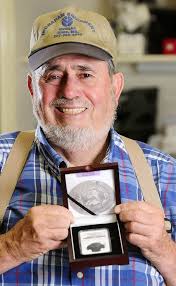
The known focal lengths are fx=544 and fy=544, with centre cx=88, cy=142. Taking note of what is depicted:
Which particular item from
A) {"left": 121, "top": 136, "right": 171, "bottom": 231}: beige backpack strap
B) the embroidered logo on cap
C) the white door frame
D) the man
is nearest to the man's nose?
the man

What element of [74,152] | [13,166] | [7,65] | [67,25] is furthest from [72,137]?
[7,65]

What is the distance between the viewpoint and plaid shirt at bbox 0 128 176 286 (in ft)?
4.06

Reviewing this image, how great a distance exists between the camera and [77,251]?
1124mm

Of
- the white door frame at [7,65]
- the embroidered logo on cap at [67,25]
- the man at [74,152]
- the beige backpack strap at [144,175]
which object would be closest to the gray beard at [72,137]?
the man at [74,152]

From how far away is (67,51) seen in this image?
130 cm

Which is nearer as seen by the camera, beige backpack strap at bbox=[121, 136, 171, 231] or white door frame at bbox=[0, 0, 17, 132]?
beige backpack strap at bbox=[121, 136, 171, 231]

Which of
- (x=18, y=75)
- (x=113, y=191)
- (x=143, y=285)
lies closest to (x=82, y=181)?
(x=113, y=191)

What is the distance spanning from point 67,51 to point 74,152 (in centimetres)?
26

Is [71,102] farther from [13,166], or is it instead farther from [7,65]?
[7,65]

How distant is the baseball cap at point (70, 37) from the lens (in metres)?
1.31

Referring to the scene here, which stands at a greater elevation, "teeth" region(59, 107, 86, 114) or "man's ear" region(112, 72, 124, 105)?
"man's ear" region(112, 72, 124, 105)

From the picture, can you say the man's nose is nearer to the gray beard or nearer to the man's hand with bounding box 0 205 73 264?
the gray beard

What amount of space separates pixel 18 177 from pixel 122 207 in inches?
12.4

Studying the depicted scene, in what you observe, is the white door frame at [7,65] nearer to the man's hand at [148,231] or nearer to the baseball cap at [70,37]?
the baseball cap at [70,37]
